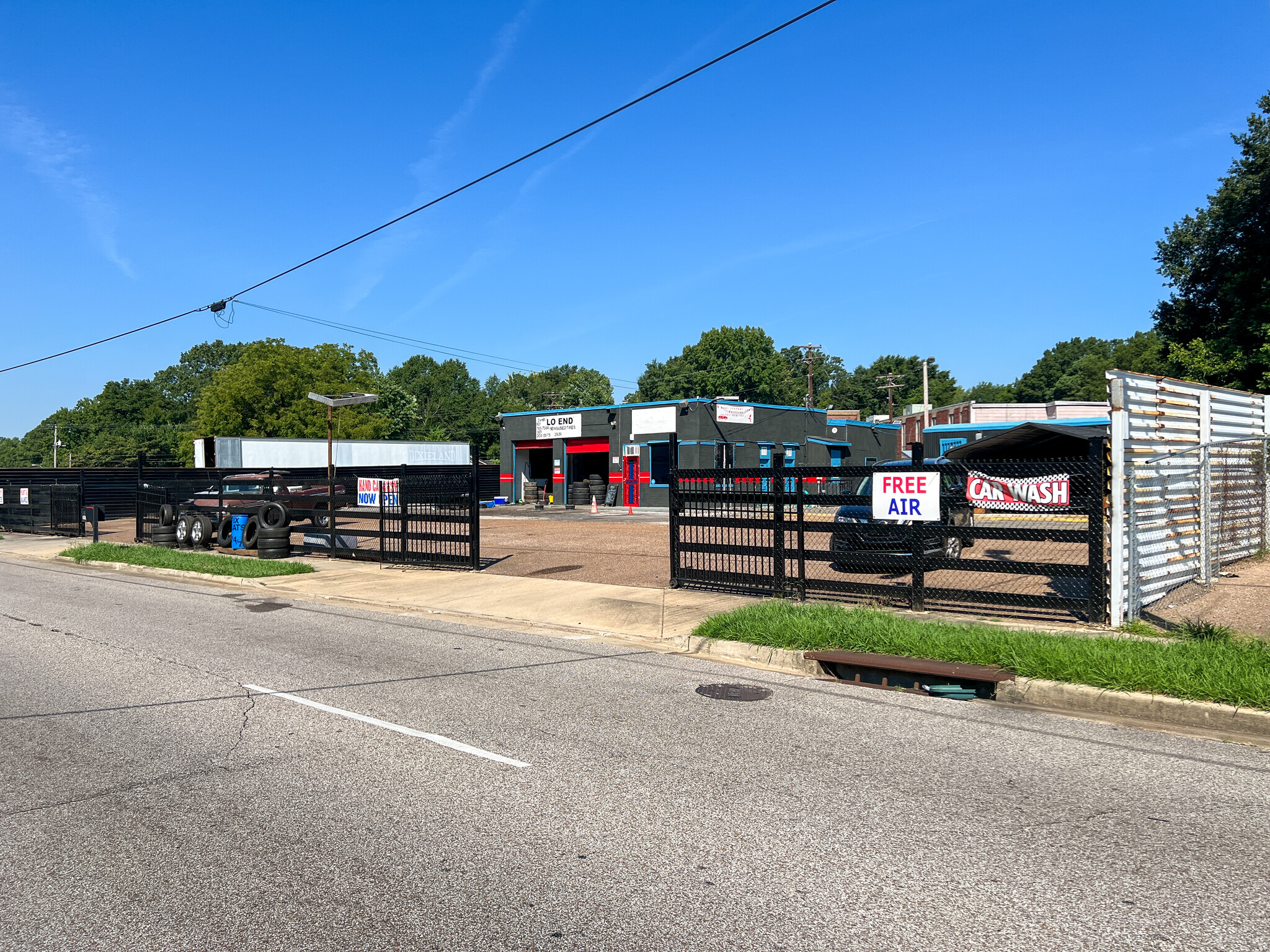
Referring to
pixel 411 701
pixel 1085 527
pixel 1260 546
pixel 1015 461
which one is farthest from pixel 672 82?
pixel 1260 546

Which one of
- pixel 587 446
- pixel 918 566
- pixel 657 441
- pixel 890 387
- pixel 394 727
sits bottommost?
pixel 394 727

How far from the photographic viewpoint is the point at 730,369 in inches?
3994

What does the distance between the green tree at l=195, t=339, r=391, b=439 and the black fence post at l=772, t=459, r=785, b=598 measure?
231 ft

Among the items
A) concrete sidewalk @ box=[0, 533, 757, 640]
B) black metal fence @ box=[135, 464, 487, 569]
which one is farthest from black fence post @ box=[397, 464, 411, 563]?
concrete sidewalk @ box=[0, 533, 757, 640]

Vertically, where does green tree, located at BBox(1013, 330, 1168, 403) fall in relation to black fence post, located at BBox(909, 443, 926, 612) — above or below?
above

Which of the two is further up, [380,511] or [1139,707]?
[380,511]

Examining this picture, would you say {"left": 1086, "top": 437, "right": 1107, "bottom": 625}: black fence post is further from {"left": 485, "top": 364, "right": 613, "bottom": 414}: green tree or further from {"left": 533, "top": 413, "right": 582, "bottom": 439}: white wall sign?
{"left": 485, "top": 364, "right": 613, "bottom": 414}: green tree

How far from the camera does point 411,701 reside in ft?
23.9

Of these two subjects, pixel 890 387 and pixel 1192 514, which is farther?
pixel 890 387

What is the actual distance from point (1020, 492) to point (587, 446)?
1336 inches

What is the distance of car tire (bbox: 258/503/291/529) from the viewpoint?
20.2 m

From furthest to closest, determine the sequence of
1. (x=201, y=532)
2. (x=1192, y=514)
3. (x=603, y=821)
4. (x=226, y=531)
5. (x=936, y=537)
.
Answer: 1. (x=201, y=532)
2. (x=226, y=531)
3. (x=1192, y=514)
4. (x=936, y=537)
5. (x=603, y=821)

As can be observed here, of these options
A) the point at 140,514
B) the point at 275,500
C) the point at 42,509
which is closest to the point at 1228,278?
the point at 275,500

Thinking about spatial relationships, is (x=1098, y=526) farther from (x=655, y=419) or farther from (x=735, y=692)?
(x=655, y=419)
